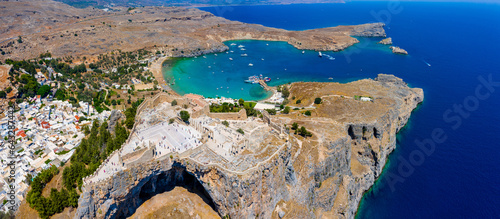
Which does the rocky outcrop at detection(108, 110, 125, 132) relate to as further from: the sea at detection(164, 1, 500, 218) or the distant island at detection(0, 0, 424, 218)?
the sea at detection(164, 1, 500, 218)

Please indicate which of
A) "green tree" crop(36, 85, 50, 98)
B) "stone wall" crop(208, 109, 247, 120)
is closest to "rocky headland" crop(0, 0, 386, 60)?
"green tree" crop(36, 85, 50, 98)

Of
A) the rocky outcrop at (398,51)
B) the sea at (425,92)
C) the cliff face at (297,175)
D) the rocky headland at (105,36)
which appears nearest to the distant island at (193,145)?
the cliff face at (297,175)

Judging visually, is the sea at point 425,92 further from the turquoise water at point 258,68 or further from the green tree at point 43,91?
the green tree at point 43,91

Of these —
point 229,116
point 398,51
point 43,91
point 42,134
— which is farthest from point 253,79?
point 398,51

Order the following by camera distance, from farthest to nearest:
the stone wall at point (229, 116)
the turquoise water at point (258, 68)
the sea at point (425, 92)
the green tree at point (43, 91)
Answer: the turquoise water at point (258, 68), the green tree at point (43, 91), the stone wall at point (229, 116), the sea at point (425, 92)

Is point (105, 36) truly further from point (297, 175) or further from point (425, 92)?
point (425, 92)

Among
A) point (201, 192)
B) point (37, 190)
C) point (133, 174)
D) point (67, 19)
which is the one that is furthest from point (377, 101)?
point (67, 19)

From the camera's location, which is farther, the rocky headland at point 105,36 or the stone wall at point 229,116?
the rocky headland at point 105,36

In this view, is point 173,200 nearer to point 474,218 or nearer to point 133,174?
point 133,174
